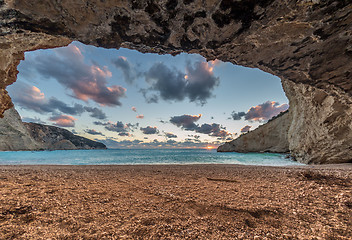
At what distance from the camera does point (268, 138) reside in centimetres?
3066

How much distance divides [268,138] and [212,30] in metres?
35.3

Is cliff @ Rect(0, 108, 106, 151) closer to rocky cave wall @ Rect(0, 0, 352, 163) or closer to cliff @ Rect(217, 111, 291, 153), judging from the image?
rocky cave wall @ Rect(0, 0, 352, 163)

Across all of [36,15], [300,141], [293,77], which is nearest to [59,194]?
[36,15]

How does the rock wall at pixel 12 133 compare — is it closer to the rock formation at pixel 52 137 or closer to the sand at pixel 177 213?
the rock formation at pixel 52 137

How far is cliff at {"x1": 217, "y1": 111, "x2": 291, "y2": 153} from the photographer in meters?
27.7

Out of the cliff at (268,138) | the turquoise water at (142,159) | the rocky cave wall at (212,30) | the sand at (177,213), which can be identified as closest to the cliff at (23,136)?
the turquoise water at (142,159)

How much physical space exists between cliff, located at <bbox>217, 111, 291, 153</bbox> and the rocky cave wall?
26.9 metres

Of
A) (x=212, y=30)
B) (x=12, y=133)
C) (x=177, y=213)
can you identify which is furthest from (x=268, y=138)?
(x=12, y=133)

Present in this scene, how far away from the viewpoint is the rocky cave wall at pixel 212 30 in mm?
2688

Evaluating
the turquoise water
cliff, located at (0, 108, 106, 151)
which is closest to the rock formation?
cliff, located at (0, 108, 106, 151)

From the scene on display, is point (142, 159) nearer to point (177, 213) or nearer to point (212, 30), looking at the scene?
point (177, 213)

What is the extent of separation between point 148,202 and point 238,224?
1341 mm

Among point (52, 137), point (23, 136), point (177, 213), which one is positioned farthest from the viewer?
point (52, 137)

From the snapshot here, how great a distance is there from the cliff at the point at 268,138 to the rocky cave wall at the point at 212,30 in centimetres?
2688
